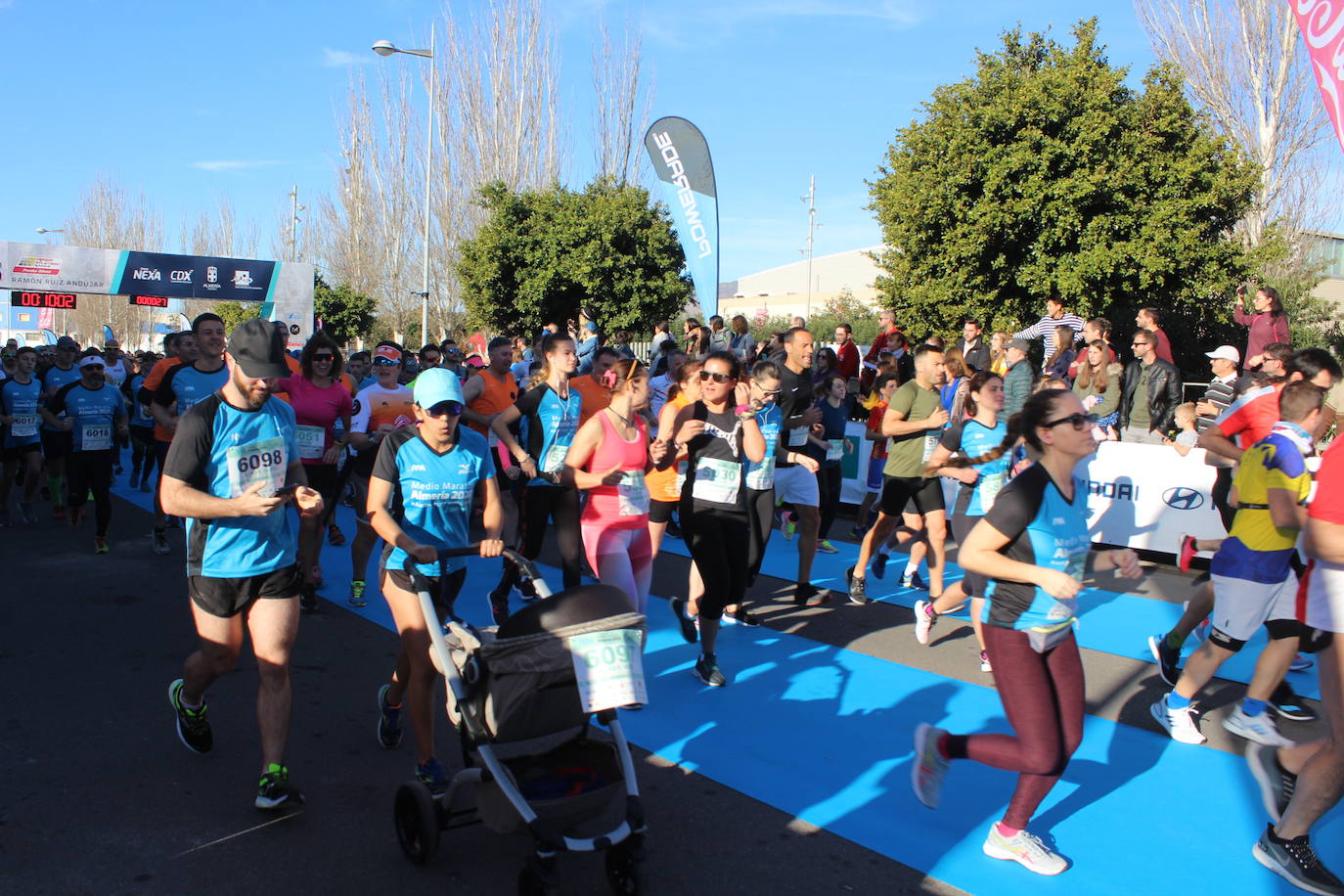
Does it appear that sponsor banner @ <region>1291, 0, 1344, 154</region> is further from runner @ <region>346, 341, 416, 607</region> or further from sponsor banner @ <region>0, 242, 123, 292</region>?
sponsor banner @ <region>0, 242, 123, 292</region>

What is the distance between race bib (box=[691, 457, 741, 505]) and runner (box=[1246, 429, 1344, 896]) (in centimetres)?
297

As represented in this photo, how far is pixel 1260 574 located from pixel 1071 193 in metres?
12.8

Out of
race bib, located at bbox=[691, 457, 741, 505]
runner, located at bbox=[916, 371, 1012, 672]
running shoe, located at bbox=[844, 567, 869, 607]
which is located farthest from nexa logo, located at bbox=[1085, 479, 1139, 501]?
race bib, located at bbox=[691, 457, 741, 505]

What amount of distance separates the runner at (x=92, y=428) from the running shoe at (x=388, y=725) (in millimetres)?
5886

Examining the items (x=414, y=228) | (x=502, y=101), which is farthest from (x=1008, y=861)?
(x=414, y=228)

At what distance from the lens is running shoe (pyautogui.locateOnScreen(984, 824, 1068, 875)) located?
Answer: 12.4 ft

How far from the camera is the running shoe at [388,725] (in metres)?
4.77

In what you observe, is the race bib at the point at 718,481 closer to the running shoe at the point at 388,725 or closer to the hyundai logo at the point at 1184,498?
the running shoe at the point at 388,725

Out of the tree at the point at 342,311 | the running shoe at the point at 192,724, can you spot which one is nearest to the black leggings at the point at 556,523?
the running shoe at the point at 192,724

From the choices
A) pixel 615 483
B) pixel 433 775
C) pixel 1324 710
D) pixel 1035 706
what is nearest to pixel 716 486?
pixel 615 483

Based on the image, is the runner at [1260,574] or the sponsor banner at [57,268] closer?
the runner at [1260,574]

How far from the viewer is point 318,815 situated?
4.09 m

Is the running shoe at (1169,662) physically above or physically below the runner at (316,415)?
below

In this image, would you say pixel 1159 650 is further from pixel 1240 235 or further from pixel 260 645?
pixel 1240 235
